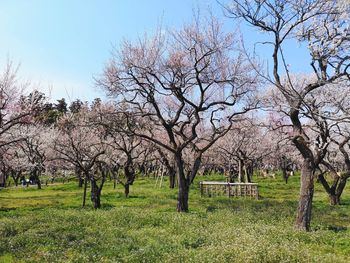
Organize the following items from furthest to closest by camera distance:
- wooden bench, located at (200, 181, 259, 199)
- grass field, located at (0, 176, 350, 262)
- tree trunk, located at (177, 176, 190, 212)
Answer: wooden bench, located at (200, 181, 259, 199) < tree trunk, located at (177, 176, 190, 212) < grass field, located at (0, 176, 350, 262)

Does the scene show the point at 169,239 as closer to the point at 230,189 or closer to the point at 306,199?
the point at 306,199

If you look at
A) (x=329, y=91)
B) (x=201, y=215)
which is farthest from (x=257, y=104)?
(x=201, y=215)

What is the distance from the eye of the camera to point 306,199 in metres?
18.8

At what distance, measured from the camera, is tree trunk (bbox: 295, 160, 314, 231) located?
1873cm

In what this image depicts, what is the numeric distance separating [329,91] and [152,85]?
12.7 m

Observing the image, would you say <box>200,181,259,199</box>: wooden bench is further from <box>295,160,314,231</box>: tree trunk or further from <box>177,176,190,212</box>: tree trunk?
<box>295,160,314,231</box>: tree trunk

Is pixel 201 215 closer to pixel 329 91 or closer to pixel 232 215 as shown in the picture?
pixel 232 215

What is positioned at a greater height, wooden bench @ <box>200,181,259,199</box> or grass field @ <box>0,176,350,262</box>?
wooden bench @ <box>200,181,259,199</box>

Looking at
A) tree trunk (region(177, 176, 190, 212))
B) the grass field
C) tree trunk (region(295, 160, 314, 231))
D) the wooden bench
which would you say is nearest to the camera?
the grass field

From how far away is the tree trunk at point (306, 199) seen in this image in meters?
18.7

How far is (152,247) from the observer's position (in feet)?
45.7

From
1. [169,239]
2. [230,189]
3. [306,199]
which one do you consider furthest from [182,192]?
[230,189]

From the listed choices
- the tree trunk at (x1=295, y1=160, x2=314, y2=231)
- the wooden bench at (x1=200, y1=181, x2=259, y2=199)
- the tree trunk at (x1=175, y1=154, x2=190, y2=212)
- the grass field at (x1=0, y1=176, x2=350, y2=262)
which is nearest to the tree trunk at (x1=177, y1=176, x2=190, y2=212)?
the tree trunk at (x1=175, y1=154, x2=190, y2=212)

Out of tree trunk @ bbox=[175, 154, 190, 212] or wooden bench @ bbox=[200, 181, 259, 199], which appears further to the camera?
wooden bench @ bbox=[200, 181, 259, 199]
